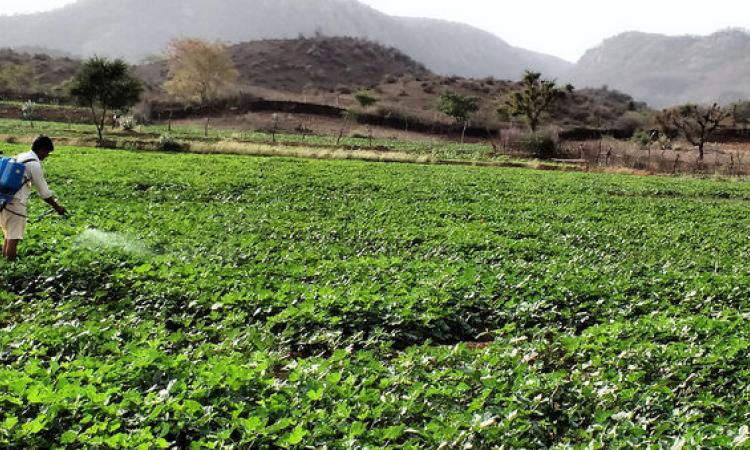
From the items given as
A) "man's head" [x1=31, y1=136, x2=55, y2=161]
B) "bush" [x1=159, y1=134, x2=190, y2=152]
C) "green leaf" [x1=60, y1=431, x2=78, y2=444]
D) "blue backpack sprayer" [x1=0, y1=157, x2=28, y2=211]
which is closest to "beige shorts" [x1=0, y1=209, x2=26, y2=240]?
"blue backpack sprayer" [x1=0, y1=157, x2=28, y2=211]

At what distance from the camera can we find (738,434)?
5.60 m

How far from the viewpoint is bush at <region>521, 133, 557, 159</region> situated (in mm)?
58062

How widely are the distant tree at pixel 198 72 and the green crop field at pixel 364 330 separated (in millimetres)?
88540

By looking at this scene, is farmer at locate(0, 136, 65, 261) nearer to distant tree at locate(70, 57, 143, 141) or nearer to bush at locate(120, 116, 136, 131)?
distant tree at locate(70, 57, 143, 141)

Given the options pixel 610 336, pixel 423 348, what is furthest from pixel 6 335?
pixel 610 336

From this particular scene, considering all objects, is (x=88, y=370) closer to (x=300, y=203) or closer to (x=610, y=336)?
(x=610, y=336)

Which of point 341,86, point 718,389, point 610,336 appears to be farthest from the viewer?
point 341,86

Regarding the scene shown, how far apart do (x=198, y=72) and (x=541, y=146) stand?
69179 millimetres

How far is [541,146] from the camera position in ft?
190

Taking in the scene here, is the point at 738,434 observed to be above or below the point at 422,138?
below

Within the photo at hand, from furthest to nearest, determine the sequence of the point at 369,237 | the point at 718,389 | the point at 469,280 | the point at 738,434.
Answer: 1. the point at 369,237
2. the point at 469,280
3. the point at 718,389
4. the point at 738,434

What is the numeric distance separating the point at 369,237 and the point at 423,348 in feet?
24.6

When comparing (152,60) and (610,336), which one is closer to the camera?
(610,336)

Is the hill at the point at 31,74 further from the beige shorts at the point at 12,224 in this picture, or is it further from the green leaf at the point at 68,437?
the green leaf at the point at 68,437
